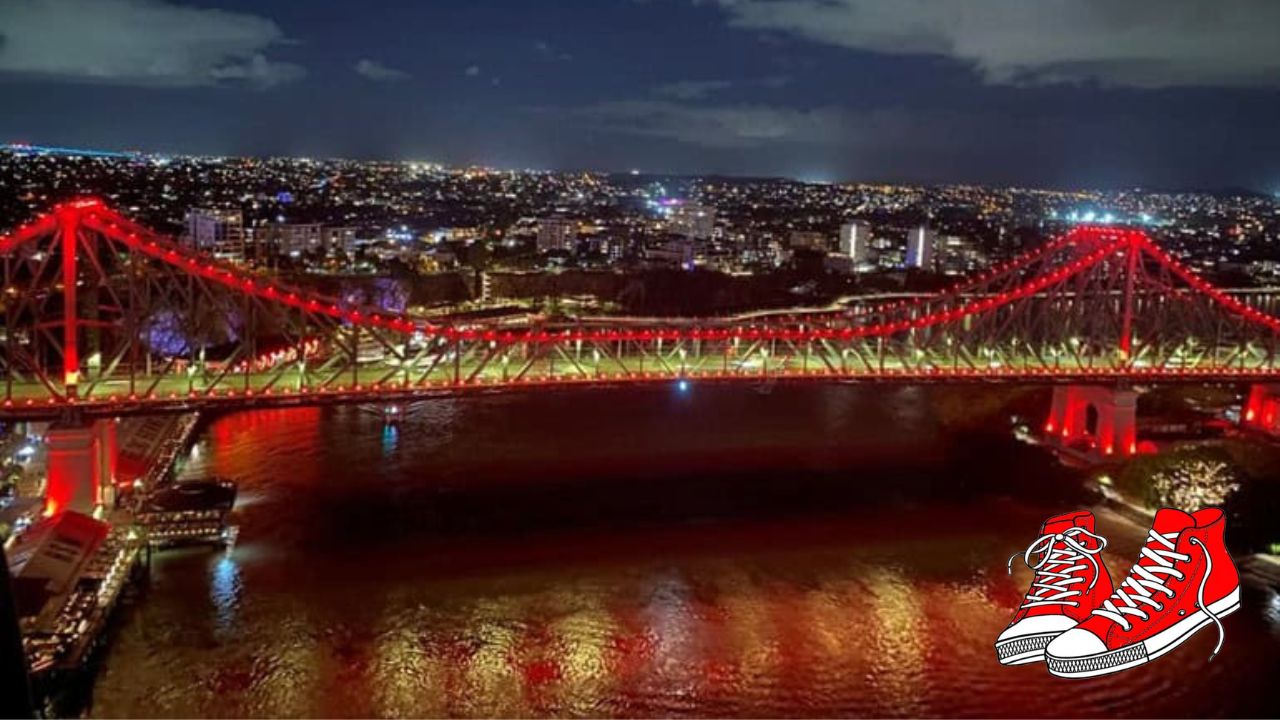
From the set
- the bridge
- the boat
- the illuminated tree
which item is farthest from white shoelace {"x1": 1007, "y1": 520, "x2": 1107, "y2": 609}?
the boat

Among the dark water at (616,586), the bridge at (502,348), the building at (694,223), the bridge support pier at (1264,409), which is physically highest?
the building at (694,223)

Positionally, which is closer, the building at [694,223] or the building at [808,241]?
the building at [808,241]

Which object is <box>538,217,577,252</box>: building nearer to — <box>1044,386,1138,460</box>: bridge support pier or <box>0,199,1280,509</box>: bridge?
<box>0,199,1280,509</box>: bridge

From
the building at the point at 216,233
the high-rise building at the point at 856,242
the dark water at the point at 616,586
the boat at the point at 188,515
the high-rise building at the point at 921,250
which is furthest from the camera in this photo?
the high-rise building at the point at 856,242

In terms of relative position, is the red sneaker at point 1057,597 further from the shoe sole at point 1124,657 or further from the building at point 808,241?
the building at point 808,241

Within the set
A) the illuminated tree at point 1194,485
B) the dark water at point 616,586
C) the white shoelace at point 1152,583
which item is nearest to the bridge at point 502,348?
the dark water at point 616,586

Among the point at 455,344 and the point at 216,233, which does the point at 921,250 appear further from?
the point at 455,344

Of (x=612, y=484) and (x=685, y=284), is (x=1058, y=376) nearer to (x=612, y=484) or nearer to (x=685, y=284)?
(x=612, y=484)
